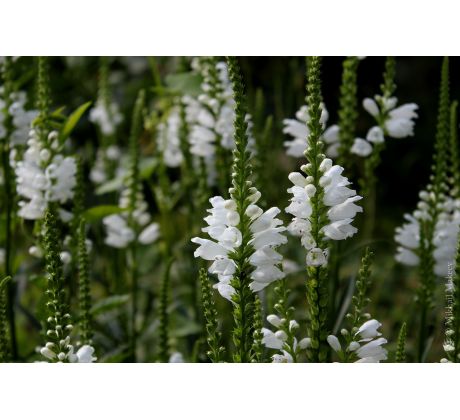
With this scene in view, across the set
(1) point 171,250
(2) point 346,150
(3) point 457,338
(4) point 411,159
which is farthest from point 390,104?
(4) point 411,159

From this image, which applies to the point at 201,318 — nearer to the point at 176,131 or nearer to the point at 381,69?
the point at 176,131

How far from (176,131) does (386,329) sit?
1.40 metres

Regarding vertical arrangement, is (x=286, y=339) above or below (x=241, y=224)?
below

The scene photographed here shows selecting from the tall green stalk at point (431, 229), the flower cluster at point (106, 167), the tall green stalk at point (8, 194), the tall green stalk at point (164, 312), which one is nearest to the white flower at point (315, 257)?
the tall green stalk at point (164, 312)

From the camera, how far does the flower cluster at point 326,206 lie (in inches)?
66.7

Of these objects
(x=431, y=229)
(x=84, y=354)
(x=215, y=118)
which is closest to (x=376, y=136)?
(x=431, y=229)

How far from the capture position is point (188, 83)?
2.93 m

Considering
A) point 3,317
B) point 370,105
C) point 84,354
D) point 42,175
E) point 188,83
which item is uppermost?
point 188,83

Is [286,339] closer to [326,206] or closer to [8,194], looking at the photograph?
[326,206]

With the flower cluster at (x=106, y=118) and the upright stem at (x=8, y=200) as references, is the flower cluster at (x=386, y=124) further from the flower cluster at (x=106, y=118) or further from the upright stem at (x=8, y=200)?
the flower cluster at (x=106, y=118)

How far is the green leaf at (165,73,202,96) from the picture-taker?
9.50ft

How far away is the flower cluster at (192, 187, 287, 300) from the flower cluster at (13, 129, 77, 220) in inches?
31.8

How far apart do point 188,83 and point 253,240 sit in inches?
53.6
